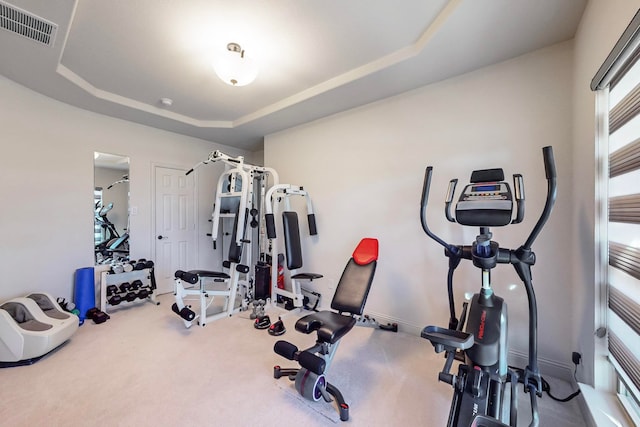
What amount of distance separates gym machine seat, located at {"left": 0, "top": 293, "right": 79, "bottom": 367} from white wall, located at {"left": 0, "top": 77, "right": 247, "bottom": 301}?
0.44 metres

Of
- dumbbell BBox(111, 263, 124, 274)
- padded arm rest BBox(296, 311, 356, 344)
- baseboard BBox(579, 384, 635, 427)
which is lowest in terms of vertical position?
baseboard BBox(579, 384, 635, 427)

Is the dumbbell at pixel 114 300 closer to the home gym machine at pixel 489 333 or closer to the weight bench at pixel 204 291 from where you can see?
the weight bench at pixel 204 291

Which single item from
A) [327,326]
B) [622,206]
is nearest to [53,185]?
[327,326]

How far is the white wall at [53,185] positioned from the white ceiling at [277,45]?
1.02ft

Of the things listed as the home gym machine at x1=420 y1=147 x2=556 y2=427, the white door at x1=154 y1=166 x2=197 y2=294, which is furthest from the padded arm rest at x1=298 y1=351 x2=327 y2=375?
the white door at x1=154 y1=166 x2=197 y2=294

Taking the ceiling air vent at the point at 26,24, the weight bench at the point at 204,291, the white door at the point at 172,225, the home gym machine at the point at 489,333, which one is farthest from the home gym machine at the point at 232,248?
the home gym machine at the point at 489,333

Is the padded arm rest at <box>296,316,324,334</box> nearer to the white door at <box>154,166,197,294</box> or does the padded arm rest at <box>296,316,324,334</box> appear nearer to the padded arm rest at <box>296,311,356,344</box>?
the padded arm rest at <box>296,311,356,344</box>

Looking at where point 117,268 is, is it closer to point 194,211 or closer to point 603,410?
point 194,211

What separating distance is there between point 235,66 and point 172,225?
10.3ft

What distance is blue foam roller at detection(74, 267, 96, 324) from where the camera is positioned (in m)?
3.10

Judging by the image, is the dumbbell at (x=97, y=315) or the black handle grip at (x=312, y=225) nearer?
the dumbbell at (x=97, y=315)

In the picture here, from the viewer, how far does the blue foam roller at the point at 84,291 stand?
3.10 metres

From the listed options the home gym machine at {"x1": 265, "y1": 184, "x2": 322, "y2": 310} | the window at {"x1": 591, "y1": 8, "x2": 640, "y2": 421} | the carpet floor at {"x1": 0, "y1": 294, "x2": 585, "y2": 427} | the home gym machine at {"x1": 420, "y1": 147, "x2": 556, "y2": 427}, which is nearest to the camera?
the window at {"x1": 591, "y1": 8, "x2": 640, "y2": 421}

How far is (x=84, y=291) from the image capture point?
3.13m
